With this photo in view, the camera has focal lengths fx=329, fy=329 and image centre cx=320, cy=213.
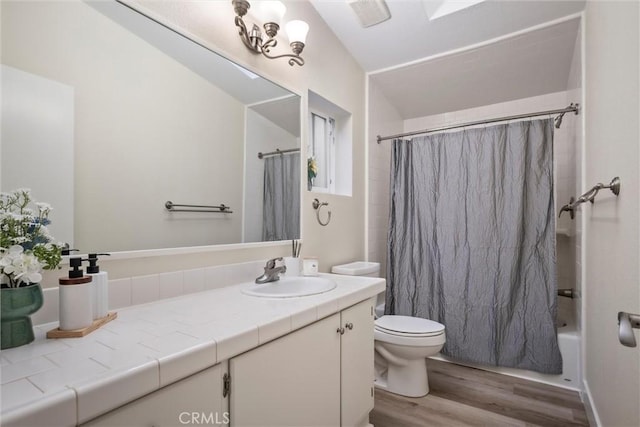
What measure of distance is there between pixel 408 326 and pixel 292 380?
49.9 inches

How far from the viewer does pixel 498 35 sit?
7.72 feet

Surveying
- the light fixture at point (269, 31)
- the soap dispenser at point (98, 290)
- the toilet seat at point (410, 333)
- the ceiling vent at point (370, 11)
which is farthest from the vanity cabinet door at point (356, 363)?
the ceiling vent at point (370, 11)

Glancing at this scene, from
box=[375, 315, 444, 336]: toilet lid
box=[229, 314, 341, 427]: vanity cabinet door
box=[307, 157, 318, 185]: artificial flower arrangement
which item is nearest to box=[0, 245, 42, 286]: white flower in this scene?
box=[229, 314, 341, 427]: vanity cabinet door

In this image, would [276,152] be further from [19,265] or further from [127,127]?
[19,265]

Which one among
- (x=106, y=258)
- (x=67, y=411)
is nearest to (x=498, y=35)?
(x=106, y=258)

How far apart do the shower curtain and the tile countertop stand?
2.16 ft

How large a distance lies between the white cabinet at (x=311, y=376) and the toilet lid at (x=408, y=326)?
49 centimetres

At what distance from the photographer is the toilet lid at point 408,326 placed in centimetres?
205

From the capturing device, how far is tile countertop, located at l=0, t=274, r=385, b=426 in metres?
0.57

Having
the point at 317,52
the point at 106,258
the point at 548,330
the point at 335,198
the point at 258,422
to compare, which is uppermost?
the point at 317,52

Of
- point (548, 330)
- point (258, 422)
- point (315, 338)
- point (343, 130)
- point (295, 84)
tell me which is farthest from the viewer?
point (343, 130)

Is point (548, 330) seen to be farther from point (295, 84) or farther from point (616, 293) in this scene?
point (295, 84)

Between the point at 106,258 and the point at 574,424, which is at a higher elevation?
the point at 106,258

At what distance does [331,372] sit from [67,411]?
3.14 feet
